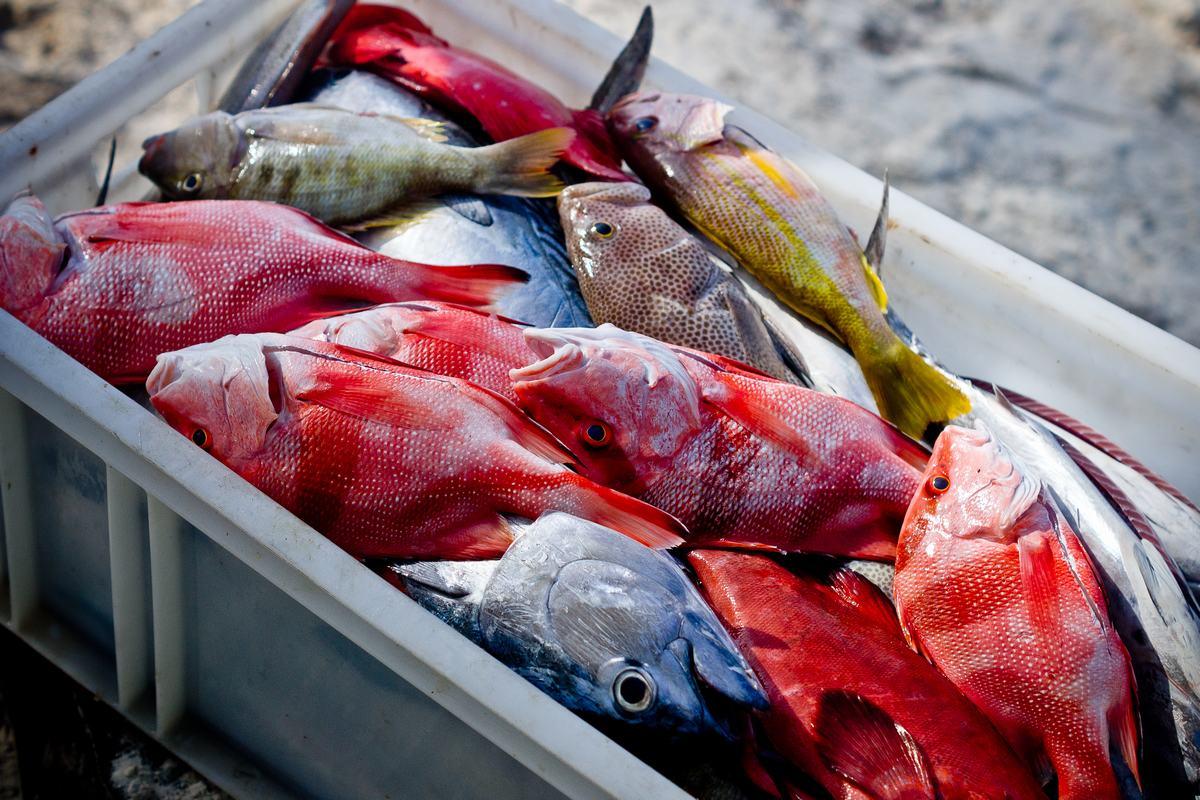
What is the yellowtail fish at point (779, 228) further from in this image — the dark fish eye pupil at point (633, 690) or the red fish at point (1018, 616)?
the dark fish eye pupil at point (633, 690)

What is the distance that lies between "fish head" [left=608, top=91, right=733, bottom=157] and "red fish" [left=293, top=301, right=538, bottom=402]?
2.45 feet

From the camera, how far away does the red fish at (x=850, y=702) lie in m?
1.39

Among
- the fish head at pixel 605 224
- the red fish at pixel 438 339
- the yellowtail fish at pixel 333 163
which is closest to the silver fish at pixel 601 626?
the red fish at pixel 438 339

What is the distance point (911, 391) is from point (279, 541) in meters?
1.19

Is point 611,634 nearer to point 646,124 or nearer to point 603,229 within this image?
point 603,229

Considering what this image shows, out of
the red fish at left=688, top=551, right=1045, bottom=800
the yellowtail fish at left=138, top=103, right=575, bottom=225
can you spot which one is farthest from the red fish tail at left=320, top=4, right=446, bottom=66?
the red fish at left=688, top=551, right=1045, bottom=800

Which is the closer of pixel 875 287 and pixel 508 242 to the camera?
pixel 508 242

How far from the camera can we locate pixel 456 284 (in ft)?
6.04

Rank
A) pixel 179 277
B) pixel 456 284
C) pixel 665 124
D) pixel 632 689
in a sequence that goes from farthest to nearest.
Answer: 1. pixel 665 124
2. pixel 456 284
3. pixel 179 277
4. pixel 632 689

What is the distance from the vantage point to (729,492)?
5.33ft

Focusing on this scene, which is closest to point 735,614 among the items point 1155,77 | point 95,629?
point 95,629

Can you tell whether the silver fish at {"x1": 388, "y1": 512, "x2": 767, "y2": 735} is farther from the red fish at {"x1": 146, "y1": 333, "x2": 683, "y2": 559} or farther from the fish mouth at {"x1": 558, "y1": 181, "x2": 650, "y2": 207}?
the fish mouth at {"x1": 558, "y1": 181, "x2": 650, "y2": 207}

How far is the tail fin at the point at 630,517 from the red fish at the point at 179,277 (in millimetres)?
502

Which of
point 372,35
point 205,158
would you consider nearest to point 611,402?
point 205,158
